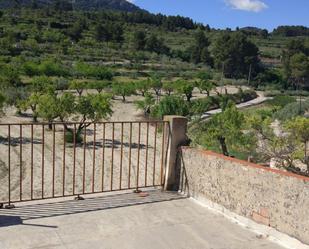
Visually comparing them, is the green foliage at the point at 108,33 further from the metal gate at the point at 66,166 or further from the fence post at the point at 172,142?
the fence post at the point at 172,142

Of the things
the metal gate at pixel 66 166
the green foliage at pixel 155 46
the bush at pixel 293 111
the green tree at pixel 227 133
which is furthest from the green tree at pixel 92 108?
the green foliage at pixel 155 46

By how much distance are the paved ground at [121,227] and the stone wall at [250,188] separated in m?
0.25

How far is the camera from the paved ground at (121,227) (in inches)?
196

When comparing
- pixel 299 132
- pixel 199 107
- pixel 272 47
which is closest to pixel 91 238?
pixel 299 132

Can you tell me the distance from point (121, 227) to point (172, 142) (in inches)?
71.1

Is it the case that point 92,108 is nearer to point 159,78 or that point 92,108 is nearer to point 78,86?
point 78,86

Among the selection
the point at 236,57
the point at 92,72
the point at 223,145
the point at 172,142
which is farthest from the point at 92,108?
the point at 236,57

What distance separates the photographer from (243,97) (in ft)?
184

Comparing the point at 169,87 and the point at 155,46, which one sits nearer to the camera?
the point at 169,87

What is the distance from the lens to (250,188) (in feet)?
18.2

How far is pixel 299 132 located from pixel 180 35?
102m

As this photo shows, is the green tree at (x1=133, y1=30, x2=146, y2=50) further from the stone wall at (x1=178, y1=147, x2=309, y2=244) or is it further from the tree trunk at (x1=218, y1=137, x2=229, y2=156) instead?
the stone wall at (x1=178, y1=147, x2=309, y2=244)

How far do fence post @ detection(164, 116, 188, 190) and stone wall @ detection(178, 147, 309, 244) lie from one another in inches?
4.7

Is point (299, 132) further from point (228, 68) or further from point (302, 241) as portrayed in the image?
point (228, 68)
